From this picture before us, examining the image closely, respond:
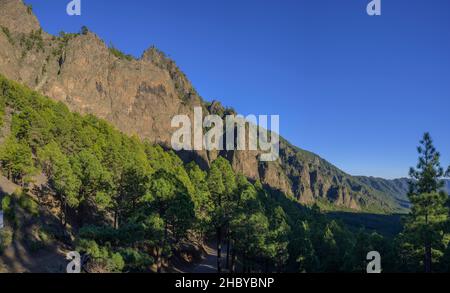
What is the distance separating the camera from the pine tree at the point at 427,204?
1126 inches

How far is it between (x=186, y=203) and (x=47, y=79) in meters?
106

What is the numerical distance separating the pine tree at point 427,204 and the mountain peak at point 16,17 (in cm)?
14077

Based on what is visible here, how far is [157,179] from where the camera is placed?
3366 cm

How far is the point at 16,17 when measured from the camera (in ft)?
418

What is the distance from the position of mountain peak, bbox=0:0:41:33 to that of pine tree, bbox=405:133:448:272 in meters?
141

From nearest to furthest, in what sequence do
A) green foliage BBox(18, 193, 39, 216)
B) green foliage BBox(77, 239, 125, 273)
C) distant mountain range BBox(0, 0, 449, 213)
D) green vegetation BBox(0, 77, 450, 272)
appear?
green foliage BBox(77, 239, 125, 273)
green vegetation BBox(0, 77, 450, 272)
green foliage BBox(18, 193, 39, 216)
distant mountain range BBox(0, 0, 449, 213)

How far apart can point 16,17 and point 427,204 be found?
481 ft

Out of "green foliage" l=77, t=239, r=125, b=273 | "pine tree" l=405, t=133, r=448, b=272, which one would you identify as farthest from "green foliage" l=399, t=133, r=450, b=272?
"green foliage" l=77, t=239, r=125, b=273

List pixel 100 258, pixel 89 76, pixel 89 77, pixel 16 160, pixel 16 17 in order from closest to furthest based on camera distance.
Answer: pixel 100 258
pixel 16 160
pixel 16 17
pixel 89 77
pixel 89 76

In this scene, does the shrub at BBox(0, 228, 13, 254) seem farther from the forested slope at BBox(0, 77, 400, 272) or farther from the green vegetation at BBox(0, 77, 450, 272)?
the green vegetation at BBox(0, 77, 450, 272)

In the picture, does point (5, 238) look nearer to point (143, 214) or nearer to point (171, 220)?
point (143, 214)

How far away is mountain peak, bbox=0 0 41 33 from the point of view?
125188 millimetres

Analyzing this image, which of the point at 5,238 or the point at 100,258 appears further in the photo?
the point at 5,238

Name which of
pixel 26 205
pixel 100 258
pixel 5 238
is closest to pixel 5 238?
pixel 5 238
